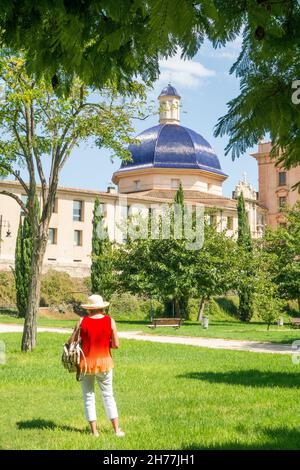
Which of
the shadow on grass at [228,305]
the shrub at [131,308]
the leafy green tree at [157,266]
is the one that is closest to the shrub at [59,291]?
the shrub at [131,308]

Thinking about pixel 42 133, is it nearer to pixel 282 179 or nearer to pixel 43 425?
pixel 43 425

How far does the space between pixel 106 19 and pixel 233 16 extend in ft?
2.61

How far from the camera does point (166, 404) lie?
8992mm

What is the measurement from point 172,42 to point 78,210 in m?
50.1

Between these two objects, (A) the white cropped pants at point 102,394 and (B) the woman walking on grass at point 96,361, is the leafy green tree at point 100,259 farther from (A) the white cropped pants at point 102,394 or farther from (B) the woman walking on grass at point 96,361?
(A) the white cropped pants at point 102,394

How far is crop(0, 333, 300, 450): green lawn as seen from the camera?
6.71 meters

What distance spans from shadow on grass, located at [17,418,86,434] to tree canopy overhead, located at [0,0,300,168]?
15.1 feet

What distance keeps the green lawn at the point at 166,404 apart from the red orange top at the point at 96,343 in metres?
0.82

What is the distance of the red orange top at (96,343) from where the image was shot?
7074 mm

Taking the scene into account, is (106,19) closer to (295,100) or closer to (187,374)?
(295,100)

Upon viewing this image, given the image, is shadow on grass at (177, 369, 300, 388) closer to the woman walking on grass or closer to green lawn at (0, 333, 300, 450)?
green lawn at (0, 333, 300, 450)

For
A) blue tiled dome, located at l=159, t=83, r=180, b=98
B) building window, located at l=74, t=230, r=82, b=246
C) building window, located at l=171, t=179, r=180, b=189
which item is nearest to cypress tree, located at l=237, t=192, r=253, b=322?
building window, located at l=74, t=230, r=82, b=246

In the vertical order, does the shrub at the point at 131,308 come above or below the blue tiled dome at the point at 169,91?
below

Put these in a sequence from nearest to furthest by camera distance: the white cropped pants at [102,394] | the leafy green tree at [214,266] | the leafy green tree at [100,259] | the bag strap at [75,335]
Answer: the white cropped pants at [102,394]
the bag strap at [75,335]
the leafy green tree at [214,266]
the leafy green tree at [100,259]
